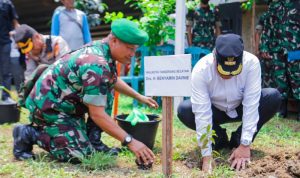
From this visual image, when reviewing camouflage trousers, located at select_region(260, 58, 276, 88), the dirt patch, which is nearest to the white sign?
the dirt patch

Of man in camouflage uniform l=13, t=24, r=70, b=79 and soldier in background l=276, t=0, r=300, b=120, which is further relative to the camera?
soldier in background l=276, t=0, r=300, b=120

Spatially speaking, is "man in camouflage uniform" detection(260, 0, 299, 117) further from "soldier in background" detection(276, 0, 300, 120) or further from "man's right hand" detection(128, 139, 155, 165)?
"man's right hand" detection(128, 139, 155, 165)

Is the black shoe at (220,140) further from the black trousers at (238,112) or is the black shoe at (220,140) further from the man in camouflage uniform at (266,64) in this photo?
the man in camouflage uniform at (266,64)

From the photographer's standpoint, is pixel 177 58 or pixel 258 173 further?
pixel 258 173

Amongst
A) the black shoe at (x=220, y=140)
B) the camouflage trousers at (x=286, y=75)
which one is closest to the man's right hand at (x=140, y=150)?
the black shoe at (x=220, y=140)

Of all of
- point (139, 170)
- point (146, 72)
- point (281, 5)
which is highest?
point (281, 5)

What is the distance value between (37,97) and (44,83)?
0.36 ft

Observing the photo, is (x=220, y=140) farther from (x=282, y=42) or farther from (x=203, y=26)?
(x=203, y=26)

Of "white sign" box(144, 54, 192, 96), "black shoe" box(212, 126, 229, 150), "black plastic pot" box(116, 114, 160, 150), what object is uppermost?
"white sign" box(144, 54, 192, 96)

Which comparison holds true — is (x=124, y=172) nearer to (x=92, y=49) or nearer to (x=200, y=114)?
(x=200, y=114)

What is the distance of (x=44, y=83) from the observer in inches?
113

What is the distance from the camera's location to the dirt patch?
2.42m

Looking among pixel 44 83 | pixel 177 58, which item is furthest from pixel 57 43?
pixel 177 58

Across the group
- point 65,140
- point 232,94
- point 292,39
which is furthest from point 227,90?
point 292,39
